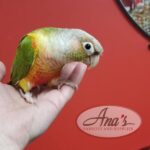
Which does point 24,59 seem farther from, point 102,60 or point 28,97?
point 102,60

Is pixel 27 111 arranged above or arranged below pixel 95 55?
below

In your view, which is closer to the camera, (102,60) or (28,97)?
(28,97)

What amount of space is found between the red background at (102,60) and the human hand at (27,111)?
0.48 metres

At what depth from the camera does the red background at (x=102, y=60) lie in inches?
59.5

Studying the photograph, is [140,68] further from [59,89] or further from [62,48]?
[62,48]

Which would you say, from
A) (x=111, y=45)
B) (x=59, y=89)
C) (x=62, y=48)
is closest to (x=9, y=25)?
(x=111, y=45)

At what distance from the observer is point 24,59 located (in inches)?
38.1

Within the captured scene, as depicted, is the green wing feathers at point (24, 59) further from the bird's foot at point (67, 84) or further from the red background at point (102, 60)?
the red background at point (102, 60)

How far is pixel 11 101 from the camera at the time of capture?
99 cm

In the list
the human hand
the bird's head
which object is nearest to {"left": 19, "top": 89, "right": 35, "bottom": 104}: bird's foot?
the human hand

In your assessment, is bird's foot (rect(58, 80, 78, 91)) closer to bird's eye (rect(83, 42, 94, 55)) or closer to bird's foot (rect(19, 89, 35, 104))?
bird's foot (rect(19, 89, 35, 104))

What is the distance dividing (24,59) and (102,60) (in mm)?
653

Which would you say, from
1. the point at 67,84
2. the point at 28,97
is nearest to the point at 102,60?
the point at 67,84

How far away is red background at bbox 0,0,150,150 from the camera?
1512 millimetres
